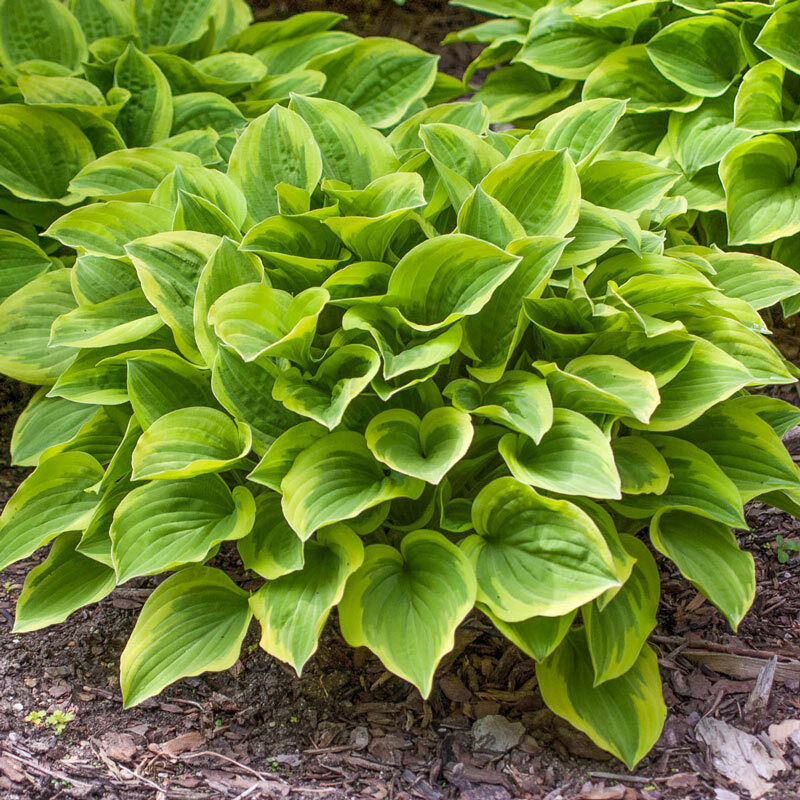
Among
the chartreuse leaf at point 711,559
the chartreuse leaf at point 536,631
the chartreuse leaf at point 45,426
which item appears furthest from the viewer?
the chartreuse leaf at point 45,426

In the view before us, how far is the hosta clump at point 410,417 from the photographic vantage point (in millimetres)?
1769

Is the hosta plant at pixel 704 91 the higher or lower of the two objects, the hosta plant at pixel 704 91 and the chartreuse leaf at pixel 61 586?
the higher

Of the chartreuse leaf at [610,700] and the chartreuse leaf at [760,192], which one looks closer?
the chartreuse leaf at [610,700]

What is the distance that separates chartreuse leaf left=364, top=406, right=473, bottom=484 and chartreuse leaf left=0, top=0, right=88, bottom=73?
221cm

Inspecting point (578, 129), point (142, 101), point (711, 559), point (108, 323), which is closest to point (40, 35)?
point (142, 101)

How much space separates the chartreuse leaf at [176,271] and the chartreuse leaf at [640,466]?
40.4 inches

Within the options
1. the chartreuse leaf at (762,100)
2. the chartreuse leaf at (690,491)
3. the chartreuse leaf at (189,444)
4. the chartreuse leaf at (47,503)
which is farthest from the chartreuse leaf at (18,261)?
the chartreuse leaf at (762,100)

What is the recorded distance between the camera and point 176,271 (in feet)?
6.74

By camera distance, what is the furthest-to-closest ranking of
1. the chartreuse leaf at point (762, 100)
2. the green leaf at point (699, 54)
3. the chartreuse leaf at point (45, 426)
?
the green leaf at point (699, 54), the chartreuse leaf at point (762, 100), the chartreuse leaf at point (45, 426)

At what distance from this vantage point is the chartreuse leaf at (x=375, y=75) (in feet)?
10.7

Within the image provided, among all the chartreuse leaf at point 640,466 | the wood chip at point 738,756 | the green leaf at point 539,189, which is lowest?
the wood chip at point 738,756

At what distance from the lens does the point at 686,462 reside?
199 cm

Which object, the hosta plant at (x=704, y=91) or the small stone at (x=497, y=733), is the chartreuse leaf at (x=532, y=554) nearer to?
the small stone at (x=497, y=733)

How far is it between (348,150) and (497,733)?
1.54 m
